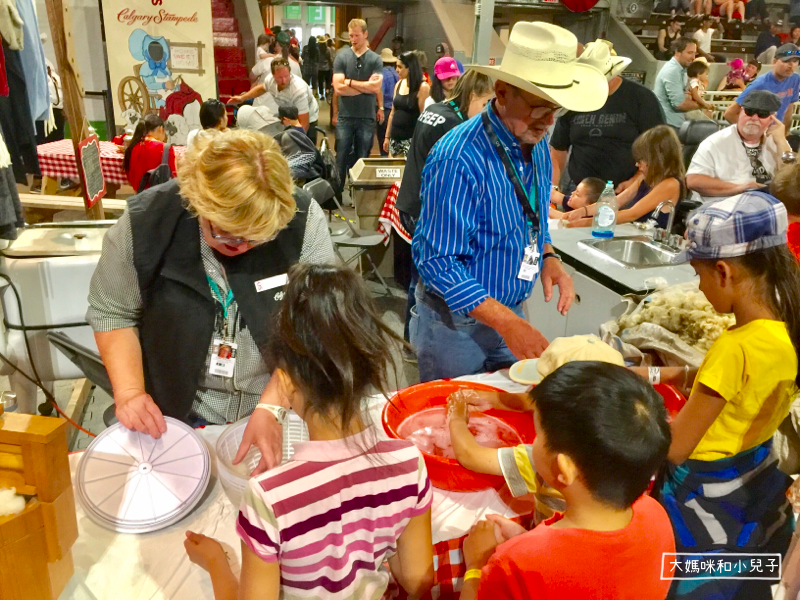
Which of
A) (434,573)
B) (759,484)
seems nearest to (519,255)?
(759,484)

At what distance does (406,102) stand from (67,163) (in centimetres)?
321

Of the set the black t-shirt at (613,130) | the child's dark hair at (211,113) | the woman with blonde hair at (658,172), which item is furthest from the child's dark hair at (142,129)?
the woman with blonde hair at (658,172)

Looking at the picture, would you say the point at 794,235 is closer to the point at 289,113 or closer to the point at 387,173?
the point at 387,173

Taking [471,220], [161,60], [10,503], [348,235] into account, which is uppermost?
[161,60]

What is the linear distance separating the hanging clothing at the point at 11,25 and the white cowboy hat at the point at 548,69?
143 centimetres

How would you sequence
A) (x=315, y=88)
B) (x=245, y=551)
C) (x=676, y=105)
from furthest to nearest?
(x=315, y=88) → (x=676, y=105) → (x=245, y=551)

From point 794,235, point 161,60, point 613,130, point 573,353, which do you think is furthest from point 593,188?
point 161,60

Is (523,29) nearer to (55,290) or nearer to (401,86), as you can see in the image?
Answer: (55,290)

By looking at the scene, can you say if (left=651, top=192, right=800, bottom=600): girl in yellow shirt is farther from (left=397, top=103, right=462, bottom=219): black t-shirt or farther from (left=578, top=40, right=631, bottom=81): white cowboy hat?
(left=397, top=103, right=462, bottom=219): black t-shirt

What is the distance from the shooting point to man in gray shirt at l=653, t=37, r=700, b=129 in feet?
19.6

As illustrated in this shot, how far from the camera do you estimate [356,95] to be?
6.79 m

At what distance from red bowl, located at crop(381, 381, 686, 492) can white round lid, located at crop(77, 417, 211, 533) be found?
46 centimetres

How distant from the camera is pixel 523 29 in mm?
2008

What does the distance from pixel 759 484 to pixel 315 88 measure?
463 inches
